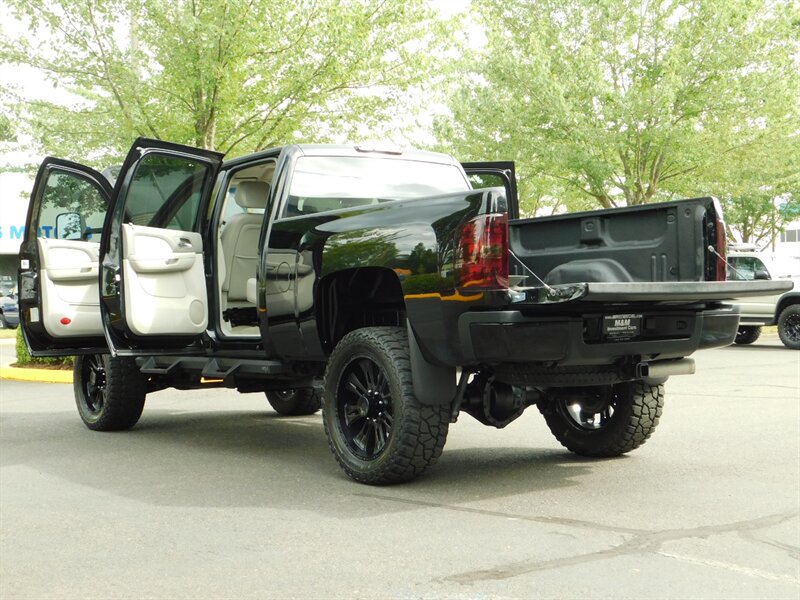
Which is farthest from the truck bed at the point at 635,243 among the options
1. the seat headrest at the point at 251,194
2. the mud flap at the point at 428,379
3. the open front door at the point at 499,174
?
the seat headrest at the point at 251,194

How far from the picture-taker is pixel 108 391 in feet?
28.2

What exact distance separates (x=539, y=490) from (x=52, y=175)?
494 cm

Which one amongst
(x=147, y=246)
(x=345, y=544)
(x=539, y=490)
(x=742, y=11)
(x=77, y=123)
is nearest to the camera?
(x=345, y=544)

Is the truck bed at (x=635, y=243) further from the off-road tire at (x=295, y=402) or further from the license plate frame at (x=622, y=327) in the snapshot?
the off-road tire at (x=295, y=402)

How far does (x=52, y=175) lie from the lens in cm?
853

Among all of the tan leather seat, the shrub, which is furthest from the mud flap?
the shrub

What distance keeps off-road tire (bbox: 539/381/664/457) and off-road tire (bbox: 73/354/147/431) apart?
3522mm

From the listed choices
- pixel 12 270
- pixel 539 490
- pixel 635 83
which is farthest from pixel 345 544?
pixel 12 270

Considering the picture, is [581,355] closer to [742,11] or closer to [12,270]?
[742,11]

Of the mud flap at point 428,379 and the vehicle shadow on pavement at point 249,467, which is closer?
the mud flap at point 428,379

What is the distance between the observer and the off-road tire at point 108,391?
336 inches

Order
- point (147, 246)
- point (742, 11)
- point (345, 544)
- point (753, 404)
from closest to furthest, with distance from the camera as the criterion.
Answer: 1. point (345, 544)
2. point (147, 246)
3. point (753, 404)
4. point (742, 11)

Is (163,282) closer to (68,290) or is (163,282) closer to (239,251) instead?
(239,251)

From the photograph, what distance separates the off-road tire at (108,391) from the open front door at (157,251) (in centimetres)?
67
